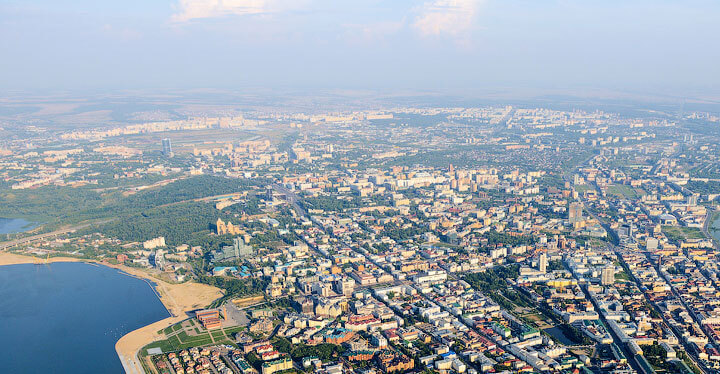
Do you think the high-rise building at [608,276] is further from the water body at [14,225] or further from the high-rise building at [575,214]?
the water body at [14,225]

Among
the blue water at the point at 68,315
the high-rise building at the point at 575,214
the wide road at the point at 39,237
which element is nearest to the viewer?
the blue water at the point at 68,315

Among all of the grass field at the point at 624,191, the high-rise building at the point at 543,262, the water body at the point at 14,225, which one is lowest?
the water body at the point at 14,225

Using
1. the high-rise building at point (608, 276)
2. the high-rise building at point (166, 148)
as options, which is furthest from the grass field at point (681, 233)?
the high-rise building at point (166, 148)

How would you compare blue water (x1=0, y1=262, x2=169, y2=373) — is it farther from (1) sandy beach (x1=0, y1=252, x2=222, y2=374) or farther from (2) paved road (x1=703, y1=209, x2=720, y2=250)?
(2) paved road (x1=703, y1=209, x2=720, y2=250)

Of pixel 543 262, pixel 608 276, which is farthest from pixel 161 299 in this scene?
pixel 608 276

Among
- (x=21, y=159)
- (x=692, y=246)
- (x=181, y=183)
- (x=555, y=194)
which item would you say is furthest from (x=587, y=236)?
(x=21, y=159)

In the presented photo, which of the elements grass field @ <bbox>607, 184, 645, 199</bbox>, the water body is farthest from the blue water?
grass field @ <bbox>607, 184, 645, 199</bbox>

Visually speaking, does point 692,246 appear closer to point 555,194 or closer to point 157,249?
point 555,194
